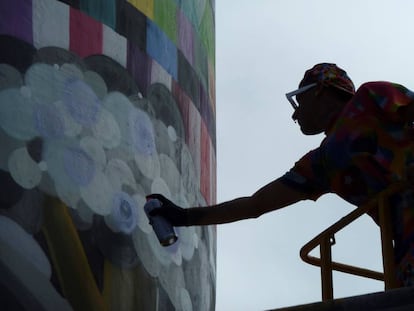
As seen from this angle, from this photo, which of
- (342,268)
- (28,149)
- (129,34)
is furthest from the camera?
(129,34)

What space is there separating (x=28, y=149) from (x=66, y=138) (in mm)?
313

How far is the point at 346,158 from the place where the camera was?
6.93m

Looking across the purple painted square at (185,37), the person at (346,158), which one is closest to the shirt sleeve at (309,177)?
the person at (346,158)

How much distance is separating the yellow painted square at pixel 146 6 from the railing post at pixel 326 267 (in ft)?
7.33

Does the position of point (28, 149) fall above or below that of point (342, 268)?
above

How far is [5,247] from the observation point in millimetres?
6895

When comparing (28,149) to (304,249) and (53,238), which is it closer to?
(53,238)

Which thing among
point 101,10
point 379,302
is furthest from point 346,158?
point 101,10

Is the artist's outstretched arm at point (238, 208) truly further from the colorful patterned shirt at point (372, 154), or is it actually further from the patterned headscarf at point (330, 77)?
the patterned headscarf at point (330, 77)

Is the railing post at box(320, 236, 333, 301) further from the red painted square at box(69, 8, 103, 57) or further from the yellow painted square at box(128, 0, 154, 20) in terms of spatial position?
the yellow painted square at box(128, 0, 154, 20)

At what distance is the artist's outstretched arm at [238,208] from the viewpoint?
7.32 metres

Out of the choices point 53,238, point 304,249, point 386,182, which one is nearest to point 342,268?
point 304,249

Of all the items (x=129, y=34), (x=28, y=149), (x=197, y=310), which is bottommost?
(x=197, y=310)

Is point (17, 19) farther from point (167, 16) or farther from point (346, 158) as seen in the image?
point (346, 158)
